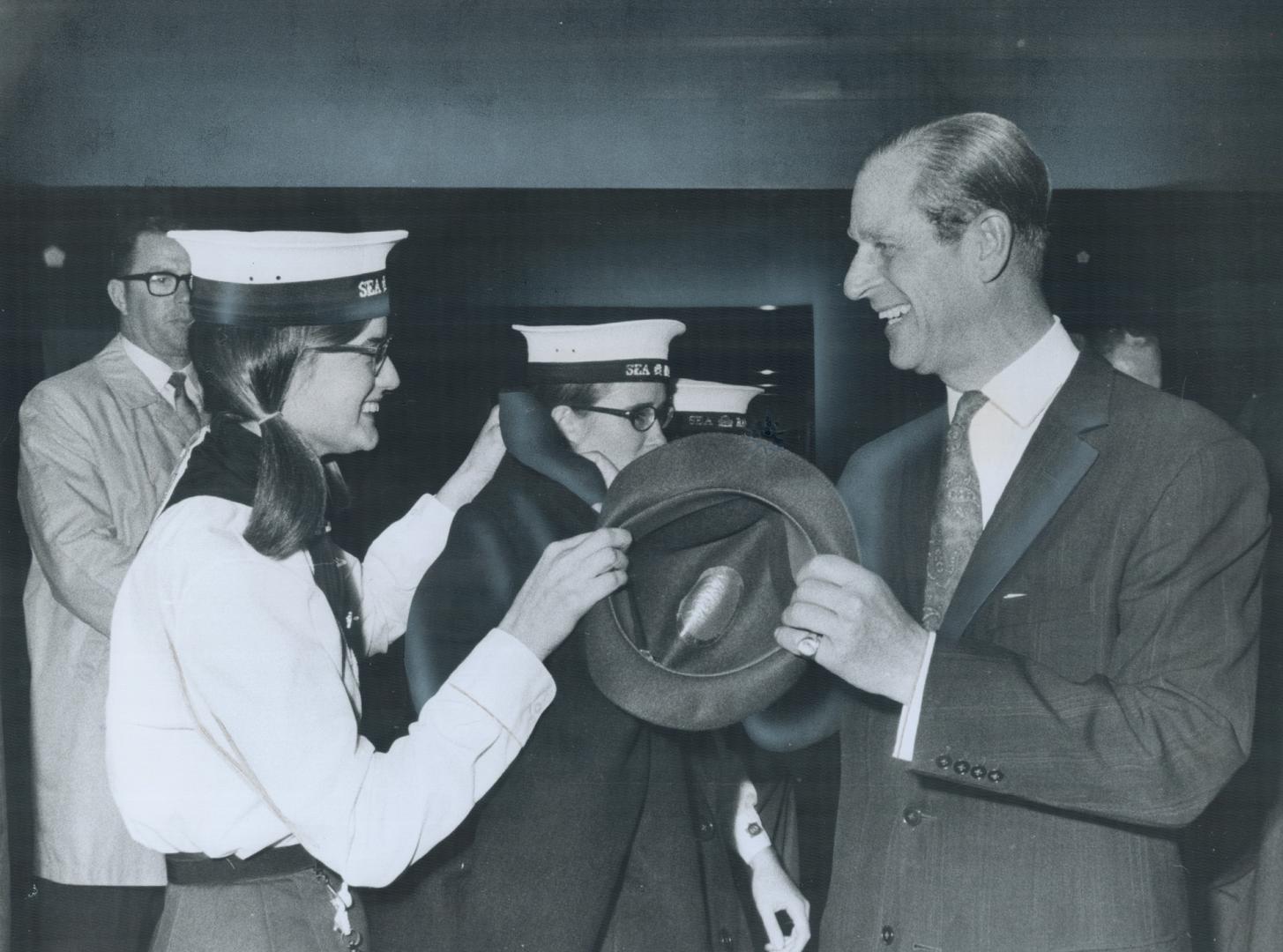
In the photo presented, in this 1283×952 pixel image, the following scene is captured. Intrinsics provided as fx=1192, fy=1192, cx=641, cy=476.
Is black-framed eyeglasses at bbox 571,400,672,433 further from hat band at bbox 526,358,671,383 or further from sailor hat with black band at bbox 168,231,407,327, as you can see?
sailor hat with black band at bbox 168,231,407,327

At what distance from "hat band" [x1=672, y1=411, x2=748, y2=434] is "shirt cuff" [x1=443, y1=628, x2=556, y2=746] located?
0.46 metres

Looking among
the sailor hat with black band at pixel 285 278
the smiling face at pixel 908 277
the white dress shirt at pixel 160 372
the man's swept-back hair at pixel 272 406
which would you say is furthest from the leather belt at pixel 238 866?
the smiling face at pixel 908 277

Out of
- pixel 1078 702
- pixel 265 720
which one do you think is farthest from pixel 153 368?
pixel 1078 702

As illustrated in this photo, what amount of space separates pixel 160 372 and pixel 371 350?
36cm

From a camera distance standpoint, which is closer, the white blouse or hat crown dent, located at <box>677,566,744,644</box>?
the white blouse

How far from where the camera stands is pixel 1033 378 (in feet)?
6.07

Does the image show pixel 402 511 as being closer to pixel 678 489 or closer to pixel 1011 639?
pixel 678 489

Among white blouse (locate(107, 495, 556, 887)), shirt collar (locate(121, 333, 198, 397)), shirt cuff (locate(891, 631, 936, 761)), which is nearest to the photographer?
shirt cuff (locate(891, 631, 936, 761))

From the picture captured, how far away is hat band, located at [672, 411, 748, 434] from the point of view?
1996mm

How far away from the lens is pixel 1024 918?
1.77m

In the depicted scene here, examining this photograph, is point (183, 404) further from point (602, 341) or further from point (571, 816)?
point (571, 816)

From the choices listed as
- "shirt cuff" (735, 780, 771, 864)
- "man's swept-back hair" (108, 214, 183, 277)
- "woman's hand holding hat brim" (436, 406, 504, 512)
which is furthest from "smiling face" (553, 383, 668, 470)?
"man's swept-back hair" (108, 214, 183, 277)

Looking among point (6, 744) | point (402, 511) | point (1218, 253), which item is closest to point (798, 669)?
point (402, 511)

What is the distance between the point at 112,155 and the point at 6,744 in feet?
3.44
